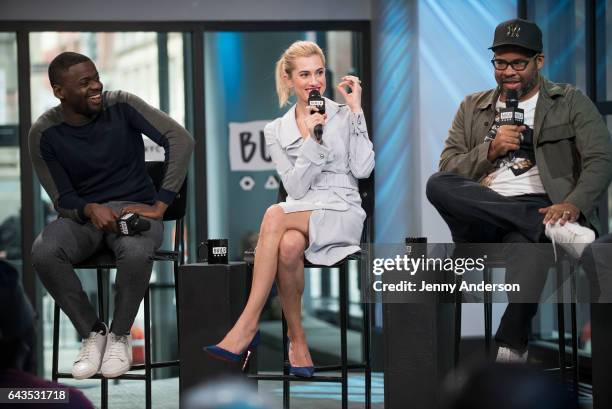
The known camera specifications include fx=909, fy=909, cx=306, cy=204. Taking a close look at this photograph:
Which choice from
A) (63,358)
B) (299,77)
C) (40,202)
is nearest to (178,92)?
(40,202)

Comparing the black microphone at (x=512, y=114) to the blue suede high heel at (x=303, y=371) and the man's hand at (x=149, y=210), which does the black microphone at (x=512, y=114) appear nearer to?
the blue suede high heel at (x=303, y=371)

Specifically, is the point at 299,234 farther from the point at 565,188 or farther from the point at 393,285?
the point at 565,188

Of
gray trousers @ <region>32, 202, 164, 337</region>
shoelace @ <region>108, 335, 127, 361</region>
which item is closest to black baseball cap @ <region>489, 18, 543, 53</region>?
gray trousers @ <region>32, 202, 164, 337</region>

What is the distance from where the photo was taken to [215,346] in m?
3.27

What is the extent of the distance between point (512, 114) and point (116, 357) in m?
1.72

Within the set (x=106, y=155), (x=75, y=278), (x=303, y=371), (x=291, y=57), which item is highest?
(x=291, y=57)

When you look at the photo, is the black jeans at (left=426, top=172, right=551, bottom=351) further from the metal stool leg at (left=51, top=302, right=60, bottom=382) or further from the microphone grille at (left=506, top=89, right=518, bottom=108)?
the metal stool leg at (left=51, top=302, right=60, bottom=382)

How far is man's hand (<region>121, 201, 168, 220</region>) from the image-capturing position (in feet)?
11.7

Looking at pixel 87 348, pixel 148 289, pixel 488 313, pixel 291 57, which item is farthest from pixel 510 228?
pixel 87 348

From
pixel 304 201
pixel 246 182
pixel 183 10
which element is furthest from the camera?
pixel 246 182

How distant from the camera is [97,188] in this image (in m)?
3.68

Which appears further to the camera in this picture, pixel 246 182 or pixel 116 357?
pixel 246 182

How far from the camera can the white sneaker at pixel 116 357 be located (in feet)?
11.0

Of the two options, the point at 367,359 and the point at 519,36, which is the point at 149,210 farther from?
the point at 519,36
